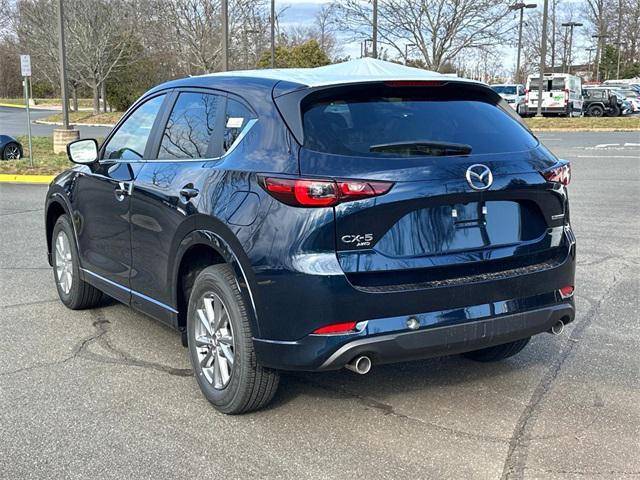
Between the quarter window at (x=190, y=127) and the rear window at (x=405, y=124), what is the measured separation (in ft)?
2.60

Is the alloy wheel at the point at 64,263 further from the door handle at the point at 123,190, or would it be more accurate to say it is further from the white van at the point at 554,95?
the white van at the point at 554,95

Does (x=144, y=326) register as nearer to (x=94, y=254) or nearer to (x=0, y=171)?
(x=94, y=254)

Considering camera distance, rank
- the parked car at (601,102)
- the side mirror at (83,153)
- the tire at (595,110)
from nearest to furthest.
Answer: the side mirror at (83,153) < the parked car at (601,102) < the tire at (595,110)

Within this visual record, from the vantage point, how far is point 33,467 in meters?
3.36

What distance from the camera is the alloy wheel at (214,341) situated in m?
3.84

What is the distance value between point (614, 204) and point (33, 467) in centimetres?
974

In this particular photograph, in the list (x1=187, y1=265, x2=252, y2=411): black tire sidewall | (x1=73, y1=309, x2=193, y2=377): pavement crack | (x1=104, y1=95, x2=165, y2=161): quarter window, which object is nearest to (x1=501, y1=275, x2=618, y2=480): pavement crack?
(x1=187, y1=265, x2=252, y2=411): black tire sidewall

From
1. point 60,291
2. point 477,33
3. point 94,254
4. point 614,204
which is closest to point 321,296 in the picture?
point 94,254

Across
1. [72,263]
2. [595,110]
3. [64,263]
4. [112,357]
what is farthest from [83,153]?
[595,110]

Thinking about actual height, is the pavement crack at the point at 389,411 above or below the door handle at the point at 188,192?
below

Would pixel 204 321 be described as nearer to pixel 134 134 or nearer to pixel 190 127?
pixel 190 127

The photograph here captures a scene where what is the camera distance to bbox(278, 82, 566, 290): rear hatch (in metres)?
3.35

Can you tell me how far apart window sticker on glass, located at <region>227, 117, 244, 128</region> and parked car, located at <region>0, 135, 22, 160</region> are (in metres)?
15.9

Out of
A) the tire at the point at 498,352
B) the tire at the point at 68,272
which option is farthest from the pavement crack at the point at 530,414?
the tire at the point at 68,272
